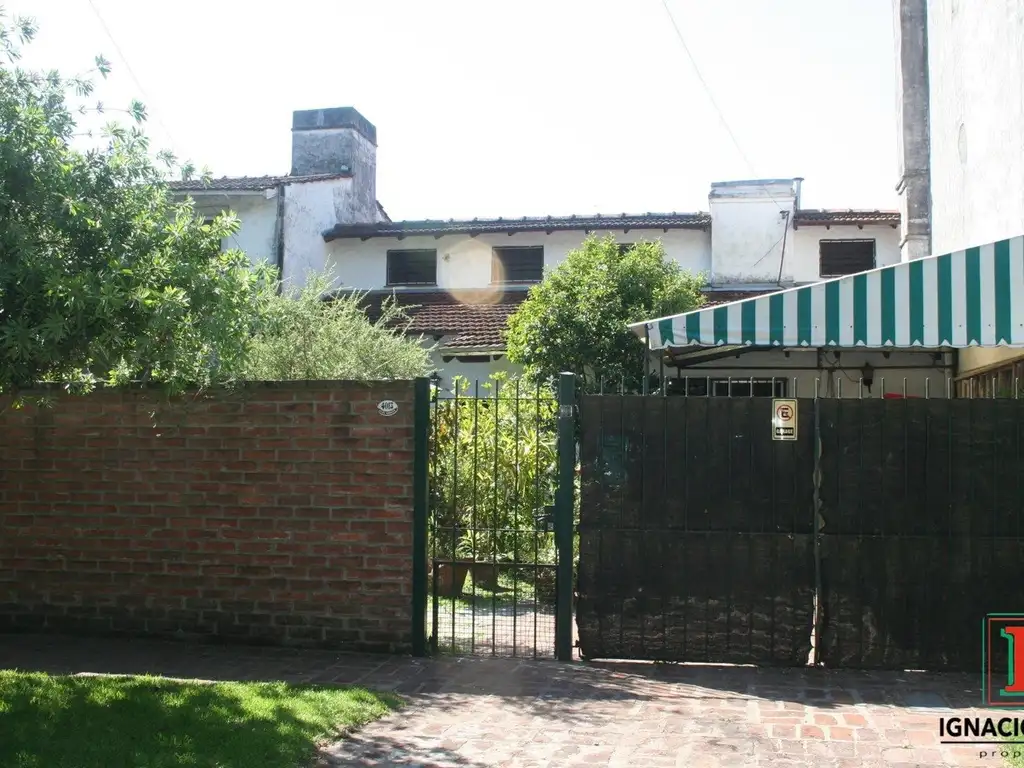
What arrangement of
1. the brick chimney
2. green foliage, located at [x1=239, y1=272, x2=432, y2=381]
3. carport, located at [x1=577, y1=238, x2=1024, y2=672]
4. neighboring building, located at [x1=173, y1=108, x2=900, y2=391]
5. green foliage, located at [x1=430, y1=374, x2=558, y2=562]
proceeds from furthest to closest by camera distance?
the brick chimney
neighboring building, located at [x1=173, y1=108, x2=900, y2=391]
green foliage, located at [x1=239, y1=272, x2=432, y2=381]
green foliage, located at [x1=430, y1=374, x2=558, y2=562]
carport, located at [x1=577, y1=238, x2=1024, y2=672]

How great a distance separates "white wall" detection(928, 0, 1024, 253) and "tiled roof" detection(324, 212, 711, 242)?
753cm

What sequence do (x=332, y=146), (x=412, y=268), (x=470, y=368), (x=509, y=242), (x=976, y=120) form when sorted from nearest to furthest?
(x=976, y=120) < (x=470, y=368) < (x=509, y=242) < (x=412, y=268) < (x=332, y=146)

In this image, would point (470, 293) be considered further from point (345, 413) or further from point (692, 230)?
point (345, 413)

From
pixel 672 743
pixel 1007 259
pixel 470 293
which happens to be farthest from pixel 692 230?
pixel 672 743

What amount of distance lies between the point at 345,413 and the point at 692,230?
13504mm

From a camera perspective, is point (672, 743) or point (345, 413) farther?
point (345, 413)

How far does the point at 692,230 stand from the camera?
20.2 meters

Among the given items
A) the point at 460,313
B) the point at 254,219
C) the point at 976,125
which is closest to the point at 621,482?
the point at 976,125

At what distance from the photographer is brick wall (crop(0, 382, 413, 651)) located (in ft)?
26.2

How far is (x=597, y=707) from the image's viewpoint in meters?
6.52

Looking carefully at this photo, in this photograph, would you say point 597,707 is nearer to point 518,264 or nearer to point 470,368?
point 470,368

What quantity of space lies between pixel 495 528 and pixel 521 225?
13.2m

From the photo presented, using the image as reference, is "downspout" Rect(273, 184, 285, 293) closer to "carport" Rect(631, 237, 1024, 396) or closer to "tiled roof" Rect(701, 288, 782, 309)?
"tiled roof" Rect(701, 288, 782, 309)

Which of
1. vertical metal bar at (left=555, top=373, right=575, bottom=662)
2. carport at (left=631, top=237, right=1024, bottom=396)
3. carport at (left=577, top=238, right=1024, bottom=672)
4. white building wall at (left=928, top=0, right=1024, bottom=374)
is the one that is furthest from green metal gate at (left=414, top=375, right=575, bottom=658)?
white building wall at (left=928, top=0, right=1024, bottom=374)
